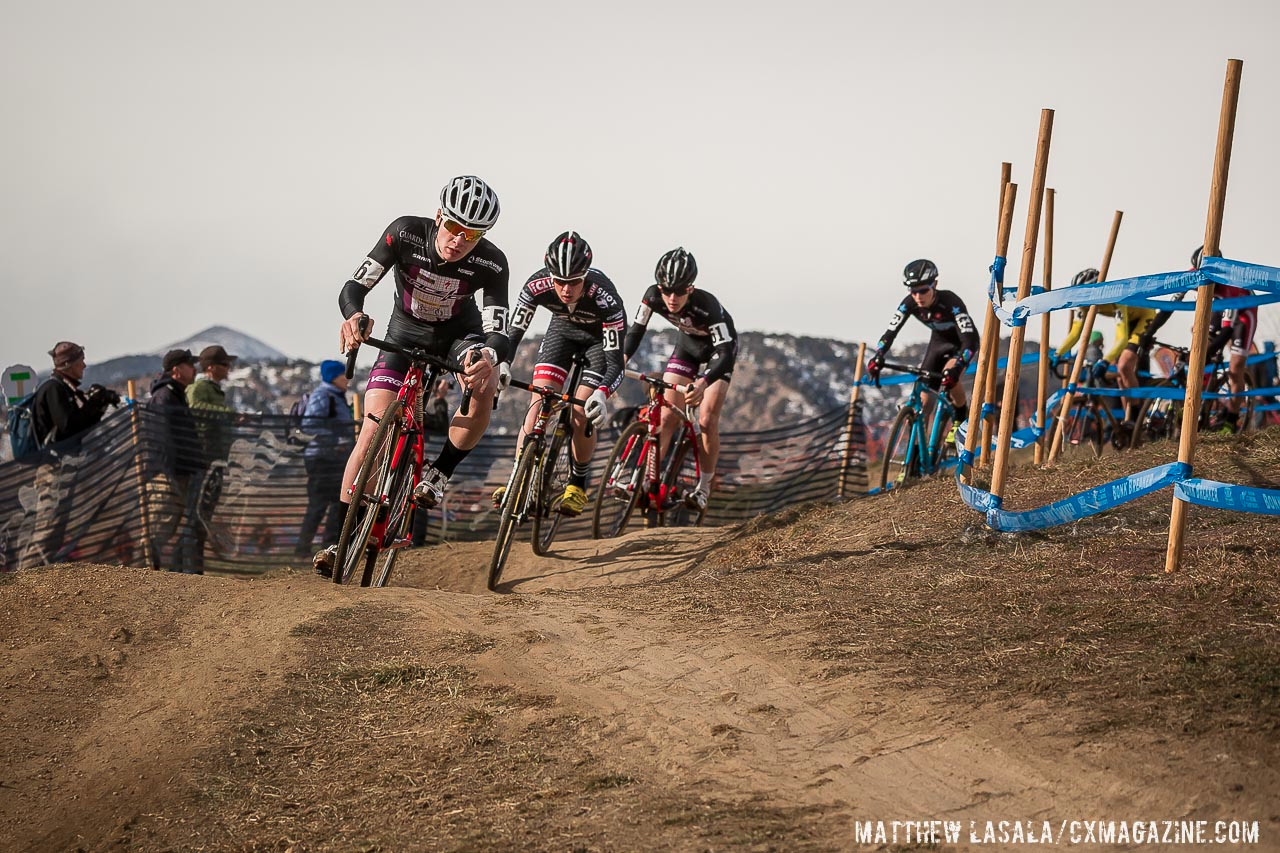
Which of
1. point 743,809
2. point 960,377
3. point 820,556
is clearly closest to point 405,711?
point 743,809

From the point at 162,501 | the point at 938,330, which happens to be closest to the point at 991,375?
the point at 938,330

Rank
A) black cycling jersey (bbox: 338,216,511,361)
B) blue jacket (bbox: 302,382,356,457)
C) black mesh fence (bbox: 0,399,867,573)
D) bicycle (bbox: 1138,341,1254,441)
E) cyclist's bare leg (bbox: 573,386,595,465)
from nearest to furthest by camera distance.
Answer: black cycling jersey (bbox: 338,216,511,361) → cyclist's bare leg (bbox: 573,386,595,465) → black mesh fence (bbox: 0,399,867,573) → blue jacket (bbox: 302,382,356,457) → bicycle (bbox: 1138,341,1254,441)

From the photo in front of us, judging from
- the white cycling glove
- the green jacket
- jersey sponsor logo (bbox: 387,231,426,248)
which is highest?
Result: jersey sponsor logo (bbox: 387,231,426,248)

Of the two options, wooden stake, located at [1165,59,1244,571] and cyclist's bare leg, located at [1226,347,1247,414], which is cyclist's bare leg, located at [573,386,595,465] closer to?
wooden stake, located at [1165,59,1244,571]

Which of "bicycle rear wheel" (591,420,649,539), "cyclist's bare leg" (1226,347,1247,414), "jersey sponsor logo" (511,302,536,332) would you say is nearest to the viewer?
"jersey sponsor logo" (511,302,536,332)

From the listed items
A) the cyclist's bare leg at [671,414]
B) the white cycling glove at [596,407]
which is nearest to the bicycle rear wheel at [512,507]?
the white cycling glove at [596,407]

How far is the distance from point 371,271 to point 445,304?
0.60 metres

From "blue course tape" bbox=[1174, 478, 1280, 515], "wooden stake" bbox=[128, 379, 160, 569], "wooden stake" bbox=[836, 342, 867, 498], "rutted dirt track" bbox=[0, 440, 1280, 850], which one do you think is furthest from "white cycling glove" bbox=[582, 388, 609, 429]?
"wooden stake" bbox=[836, 342, 867, 498]

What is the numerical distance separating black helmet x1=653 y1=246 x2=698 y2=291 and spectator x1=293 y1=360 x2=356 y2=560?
133 inches

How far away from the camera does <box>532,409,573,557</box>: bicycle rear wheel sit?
9070 mm

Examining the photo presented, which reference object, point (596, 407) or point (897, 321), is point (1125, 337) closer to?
point (897, 321)

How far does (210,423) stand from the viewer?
10727 mm

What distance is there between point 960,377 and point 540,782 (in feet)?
28.2

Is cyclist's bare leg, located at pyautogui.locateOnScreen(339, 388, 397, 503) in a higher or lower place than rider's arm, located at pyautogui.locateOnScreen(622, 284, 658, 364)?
lower
